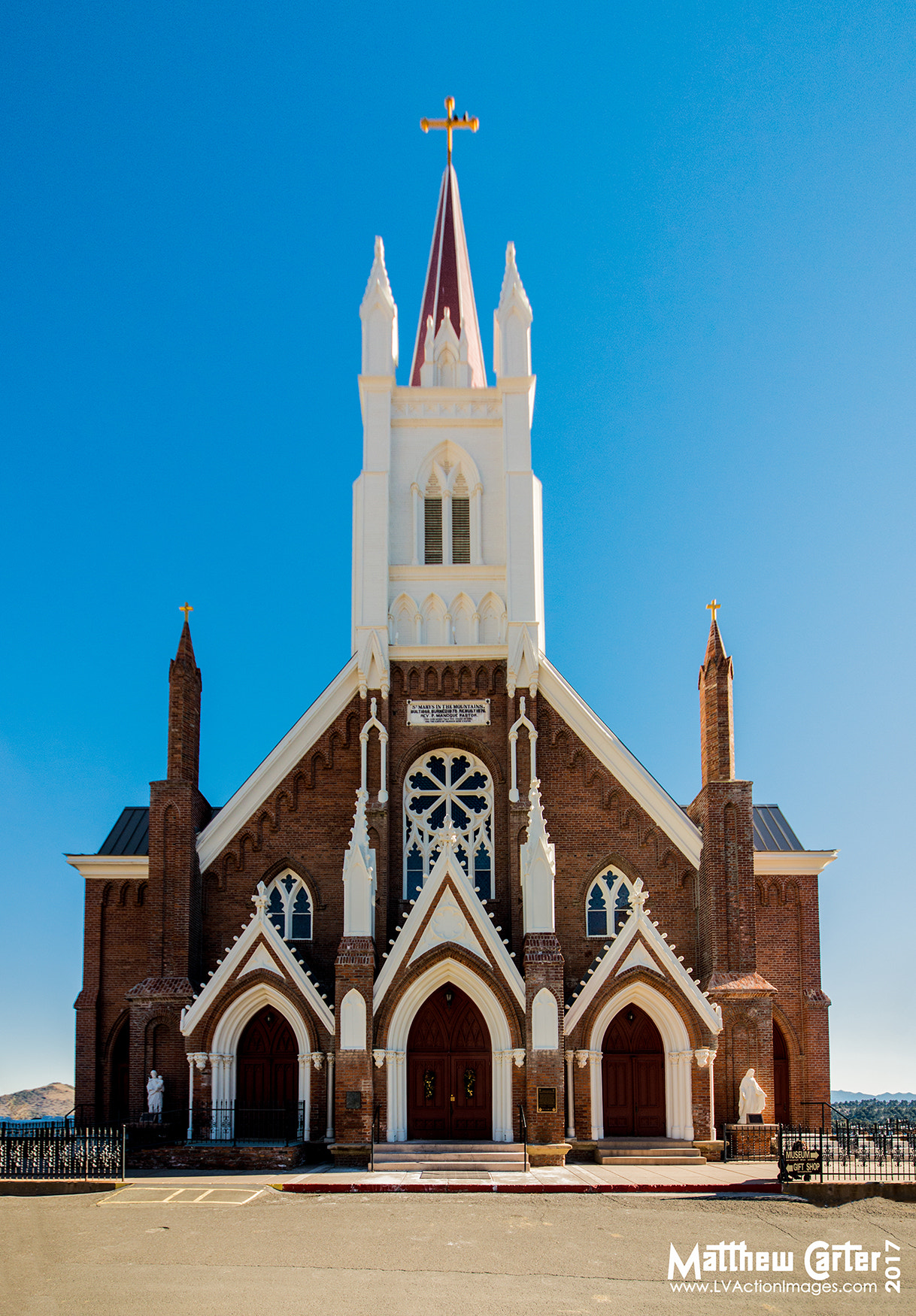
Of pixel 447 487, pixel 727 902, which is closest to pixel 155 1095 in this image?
pixel 727 902

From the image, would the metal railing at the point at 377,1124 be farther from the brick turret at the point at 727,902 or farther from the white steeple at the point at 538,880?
the brick turret at the point at 727,902

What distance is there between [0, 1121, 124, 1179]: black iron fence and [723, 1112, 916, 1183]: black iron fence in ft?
38.5

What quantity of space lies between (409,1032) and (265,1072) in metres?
3.39

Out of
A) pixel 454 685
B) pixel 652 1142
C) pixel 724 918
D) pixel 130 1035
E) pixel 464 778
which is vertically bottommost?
pixel 652 1142

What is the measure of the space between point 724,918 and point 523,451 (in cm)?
1267

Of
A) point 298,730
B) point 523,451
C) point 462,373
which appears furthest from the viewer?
point 462,373

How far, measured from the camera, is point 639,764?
3066 centimetres

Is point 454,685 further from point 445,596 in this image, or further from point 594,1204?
point 594,1204

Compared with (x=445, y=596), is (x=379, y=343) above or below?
above

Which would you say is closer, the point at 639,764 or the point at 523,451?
the point at 639,764

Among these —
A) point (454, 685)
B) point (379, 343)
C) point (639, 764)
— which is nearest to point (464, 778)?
point (454, 685)

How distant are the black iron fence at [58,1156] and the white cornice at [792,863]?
17.1 metres

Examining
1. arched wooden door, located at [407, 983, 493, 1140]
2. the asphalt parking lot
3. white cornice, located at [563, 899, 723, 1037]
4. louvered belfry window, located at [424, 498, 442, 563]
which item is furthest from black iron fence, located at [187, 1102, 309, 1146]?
louvered belfry window, located at [424, 498, 442, 563]

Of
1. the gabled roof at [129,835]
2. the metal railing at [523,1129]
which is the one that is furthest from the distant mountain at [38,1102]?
the metal railing at [523,1129]
